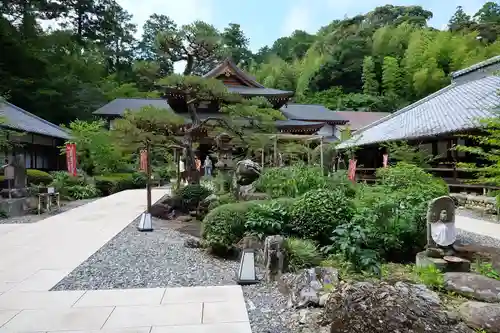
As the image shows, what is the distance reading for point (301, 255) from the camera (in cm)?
466

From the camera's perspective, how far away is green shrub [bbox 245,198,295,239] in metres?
5.50

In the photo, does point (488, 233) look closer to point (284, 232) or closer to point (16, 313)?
point (284, 232)

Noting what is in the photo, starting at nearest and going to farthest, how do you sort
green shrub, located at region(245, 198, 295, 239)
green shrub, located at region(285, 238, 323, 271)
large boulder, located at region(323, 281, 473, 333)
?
1. large boulder, located at region(323, 281, 473, 333)
2. green shrub, located at region(285, 238, 323, 271)
3. green shrub, located at region(245, 198, 295, 239)

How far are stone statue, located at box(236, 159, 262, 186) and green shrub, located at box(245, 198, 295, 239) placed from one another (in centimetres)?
339

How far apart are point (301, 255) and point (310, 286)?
3.66 ft

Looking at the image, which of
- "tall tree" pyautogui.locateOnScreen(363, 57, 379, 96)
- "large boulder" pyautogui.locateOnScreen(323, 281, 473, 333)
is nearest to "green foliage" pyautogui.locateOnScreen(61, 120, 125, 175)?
"large boulder" pyautogui.locateOnScreen(323, 281, 473, 333)

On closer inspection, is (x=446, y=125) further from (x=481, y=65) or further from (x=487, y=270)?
(x=487, y=270)

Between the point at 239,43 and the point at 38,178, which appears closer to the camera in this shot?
the point at 38,178

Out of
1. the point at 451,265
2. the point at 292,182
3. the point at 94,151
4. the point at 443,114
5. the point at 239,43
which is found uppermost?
the point at 239,43

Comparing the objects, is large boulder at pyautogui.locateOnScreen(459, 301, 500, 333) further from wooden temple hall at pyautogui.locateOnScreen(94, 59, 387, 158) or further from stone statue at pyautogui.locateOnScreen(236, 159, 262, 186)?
wooden temple hall at pyautogui.locateOnScreen(94, 59, 387, 158)

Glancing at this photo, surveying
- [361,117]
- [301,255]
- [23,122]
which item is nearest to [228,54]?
[23,122]

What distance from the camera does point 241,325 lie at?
3029mm

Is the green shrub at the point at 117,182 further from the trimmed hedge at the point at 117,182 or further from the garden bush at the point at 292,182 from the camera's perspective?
the garden bush at the point at 292,182

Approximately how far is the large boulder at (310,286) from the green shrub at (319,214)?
1.47 m
